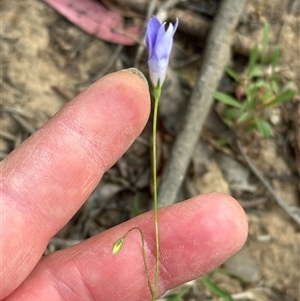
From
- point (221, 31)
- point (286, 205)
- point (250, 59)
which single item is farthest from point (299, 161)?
point (221, 31)

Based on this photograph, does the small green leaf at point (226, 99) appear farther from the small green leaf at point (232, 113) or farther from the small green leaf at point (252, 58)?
the small green leaf at point (252, 58)

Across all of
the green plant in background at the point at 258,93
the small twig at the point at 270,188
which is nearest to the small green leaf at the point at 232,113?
the green plant in background at the point at 258,93

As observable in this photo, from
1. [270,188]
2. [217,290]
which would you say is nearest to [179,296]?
[217,290]

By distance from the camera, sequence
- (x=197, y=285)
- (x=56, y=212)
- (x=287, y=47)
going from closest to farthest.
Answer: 1. (x=56, y=212)
2. (x=197, y=285)
3. (x=287, y=47)

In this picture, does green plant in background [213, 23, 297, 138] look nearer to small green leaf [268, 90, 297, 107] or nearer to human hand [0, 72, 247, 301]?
small green leaf [268, 90, 297, 107]

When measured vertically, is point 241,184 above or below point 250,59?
below

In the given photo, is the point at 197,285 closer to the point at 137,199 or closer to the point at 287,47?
the point at 137,199

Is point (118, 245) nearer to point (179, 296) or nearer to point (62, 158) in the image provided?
point (62, 158)
